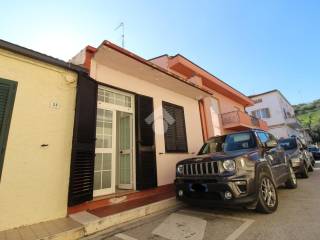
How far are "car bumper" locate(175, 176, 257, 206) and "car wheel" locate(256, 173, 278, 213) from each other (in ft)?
0.84

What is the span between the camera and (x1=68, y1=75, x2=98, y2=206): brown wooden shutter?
3952mm

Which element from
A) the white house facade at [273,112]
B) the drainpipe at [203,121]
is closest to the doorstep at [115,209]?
the drainpipe at [203,121]

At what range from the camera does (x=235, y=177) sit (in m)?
3.50

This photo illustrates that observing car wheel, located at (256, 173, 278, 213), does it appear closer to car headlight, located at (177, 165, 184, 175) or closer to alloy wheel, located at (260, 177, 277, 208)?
alloy wheel, located at (260, 177, 277, 208)

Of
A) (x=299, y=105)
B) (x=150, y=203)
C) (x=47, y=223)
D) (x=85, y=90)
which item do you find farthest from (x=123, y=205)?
(x=299, y=105)

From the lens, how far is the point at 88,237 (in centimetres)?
314

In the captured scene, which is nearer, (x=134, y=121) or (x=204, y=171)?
(x=204, y=171)

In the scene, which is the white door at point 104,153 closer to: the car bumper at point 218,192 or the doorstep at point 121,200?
the doorstep at point 121,200

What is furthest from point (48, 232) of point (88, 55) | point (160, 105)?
point (160, 105)

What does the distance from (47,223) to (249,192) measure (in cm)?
372

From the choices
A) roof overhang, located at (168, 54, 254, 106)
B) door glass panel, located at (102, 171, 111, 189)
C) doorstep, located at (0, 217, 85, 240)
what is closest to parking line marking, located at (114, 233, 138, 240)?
doorstep, located at (0, 217, 85, 240)

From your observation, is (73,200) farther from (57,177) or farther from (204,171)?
(204,171)

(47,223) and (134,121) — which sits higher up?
(134,121)

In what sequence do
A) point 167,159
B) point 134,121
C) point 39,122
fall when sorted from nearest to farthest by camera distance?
point 39,122 → point 134,121 → point 167,159
